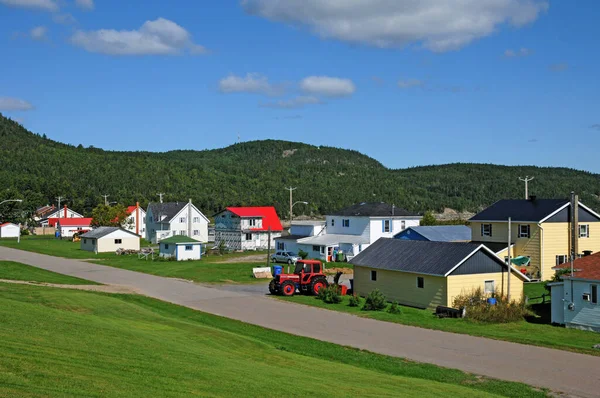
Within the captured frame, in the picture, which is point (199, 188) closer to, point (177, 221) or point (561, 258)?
point (177, 221)

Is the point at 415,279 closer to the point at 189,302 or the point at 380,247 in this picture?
the point at 380,247

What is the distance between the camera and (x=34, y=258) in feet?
219

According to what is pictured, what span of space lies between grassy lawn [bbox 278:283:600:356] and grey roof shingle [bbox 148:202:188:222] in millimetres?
58478

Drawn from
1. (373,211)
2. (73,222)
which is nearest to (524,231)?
(373,211)

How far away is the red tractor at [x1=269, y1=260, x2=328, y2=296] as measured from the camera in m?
41.6

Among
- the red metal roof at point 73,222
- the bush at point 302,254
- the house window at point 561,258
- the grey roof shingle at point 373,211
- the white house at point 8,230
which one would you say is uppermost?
the grey roof shingle at point 373,211

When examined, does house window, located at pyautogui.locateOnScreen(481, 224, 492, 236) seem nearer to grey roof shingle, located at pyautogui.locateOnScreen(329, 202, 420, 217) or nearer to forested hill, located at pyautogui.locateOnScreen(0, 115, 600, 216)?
grey roof shingle, located at pyautogui.locateOnScreen(329, 202, 420, 217)

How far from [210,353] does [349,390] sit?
491 cm

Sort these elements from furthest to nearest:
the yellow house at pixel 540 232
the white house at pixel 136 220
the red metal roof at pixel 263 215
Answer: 1. the white house at pixel 136 220
2. the red metal roof at pixel 263 215
3. the yellow house at pixel 540 232

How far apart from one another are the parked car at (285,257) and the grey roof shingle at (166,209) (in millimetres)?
29812

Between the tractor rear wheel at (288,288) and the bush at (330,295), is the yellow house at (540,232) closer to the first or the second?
the bush at (330,295)

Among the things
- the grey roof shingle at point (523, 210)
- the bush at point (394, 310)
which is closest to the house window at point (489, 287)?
the bush at point (394, 310)

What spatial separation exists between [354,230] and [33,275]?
107 feet

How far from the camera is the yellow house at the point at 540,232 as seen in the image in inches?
1973
